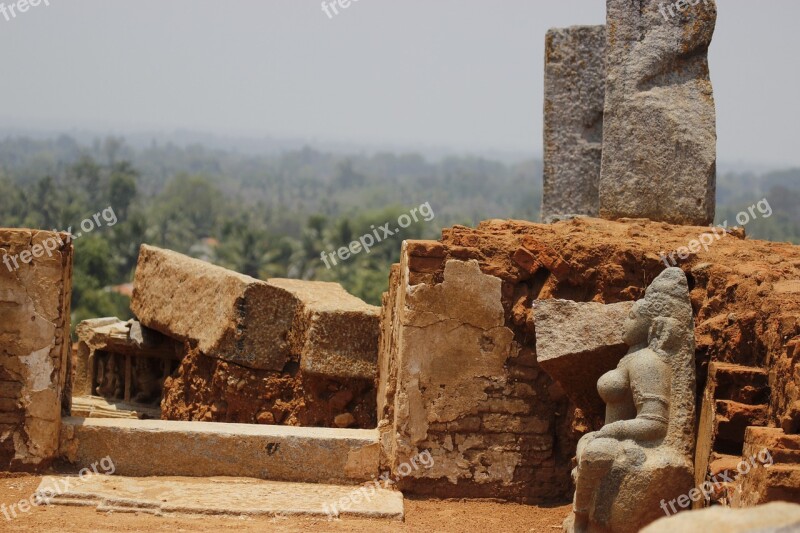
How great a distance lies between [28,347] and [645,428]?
4.20m

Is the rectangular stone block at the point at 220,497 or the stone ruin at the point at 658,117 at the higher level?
the stone ruin at the point at 658,117

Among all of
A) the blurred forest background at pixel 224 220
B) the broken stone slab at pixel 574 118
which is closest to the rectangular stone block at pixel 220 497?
the broken stone slab at pixel 574 118

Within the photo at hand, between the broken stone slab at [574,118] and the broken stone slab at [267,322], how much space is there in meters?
1.99

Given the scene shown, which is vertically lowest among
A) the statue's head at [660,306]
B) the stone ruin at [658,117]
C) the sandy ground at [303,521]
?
the sandy ground at [303,521]

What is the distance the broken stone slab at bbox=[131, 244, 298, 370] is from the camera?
960cm

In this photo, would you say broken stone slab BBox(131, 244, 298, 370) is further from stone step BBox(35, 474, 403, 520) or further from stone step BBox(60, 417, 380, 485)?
stone step BBox(35, 474, 403, 520)

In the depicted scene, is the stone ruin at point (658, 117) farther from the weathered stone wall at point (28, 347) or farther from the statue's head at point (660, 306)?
the weathered stone wall at point (28, 347)

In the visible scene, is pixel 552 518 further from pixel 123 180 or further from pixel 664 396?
pixel 123 180

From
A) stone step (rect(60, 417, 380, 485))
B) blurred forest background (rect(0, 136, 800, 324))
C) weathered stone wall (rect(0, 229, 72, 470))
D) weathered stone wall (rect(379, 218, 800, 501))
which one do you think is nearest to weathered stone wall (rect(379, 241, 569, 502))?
weathered stone wall (rect(379, 218, 800, 501))

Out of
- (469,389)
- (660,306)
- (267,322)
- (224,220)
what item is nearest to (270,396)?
(267,322)

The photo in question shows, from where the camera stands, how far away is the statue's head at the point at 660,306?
22.2 ft

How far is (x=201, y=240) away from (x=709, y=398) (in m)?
67.3

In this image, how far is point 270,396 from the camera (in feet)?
31.8

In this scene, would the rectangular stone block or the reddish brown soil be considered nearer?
the rectangular stone block
